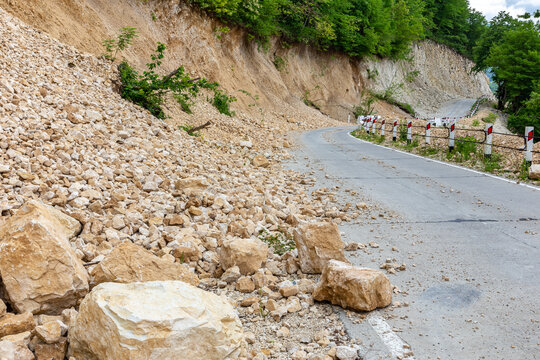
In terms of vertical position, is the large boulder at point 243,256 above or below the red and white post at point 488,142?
below

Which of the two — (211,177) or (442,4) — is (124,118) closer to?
(211,177)

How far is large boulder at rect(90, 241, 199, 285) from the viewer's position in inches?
125

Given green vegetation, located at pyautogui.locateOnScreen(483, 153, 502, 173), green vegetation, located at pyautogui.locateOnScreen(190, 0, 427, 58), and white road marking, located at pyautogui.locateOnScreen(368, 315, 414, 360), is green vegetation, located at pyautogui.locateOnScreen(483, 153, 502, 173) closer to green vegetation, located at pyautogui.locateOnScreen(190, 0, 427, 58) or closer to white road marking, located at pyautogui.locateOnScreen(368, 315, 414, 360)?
white road marking, located at pyautogui.locateOnScreen(368, 315, 414, 360)

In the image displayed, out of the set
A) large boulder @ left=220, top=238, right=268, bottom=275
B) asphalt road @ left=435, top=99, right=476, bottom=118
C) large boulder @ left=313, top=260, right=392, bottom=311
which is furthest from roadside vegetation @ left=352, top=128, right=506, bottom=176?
asphalt road @ left=435, top=99, right=476, bottom=118

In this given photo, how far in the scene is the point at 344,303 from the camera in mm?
3256

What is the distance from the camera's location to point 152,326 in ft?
7.16

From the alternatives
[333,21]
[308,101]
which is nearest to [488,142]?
[308,101]

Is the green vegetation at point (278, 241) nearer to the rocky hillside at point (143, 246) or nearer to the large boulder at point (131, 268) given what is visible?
the rocky hillside at point (143, 246)

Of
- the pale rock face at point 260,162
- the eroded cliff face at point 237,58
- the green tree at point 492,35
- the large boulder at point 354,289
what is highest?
the green tree at point 492,35

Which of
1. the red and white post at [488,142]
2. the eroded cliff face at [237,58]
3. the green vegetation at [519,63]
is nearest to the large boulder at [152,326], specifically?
the red and white post at [488,142]

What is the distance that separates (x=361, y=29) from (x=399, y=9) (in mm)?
8948

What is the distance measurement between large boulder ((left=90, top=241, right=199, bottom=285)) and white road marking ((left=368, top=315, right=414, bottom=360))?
1.55m

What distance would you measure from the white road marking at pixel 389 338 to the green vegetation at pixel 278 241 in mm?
1544

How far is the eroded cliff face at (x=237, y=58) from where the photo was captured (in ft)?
41.8
